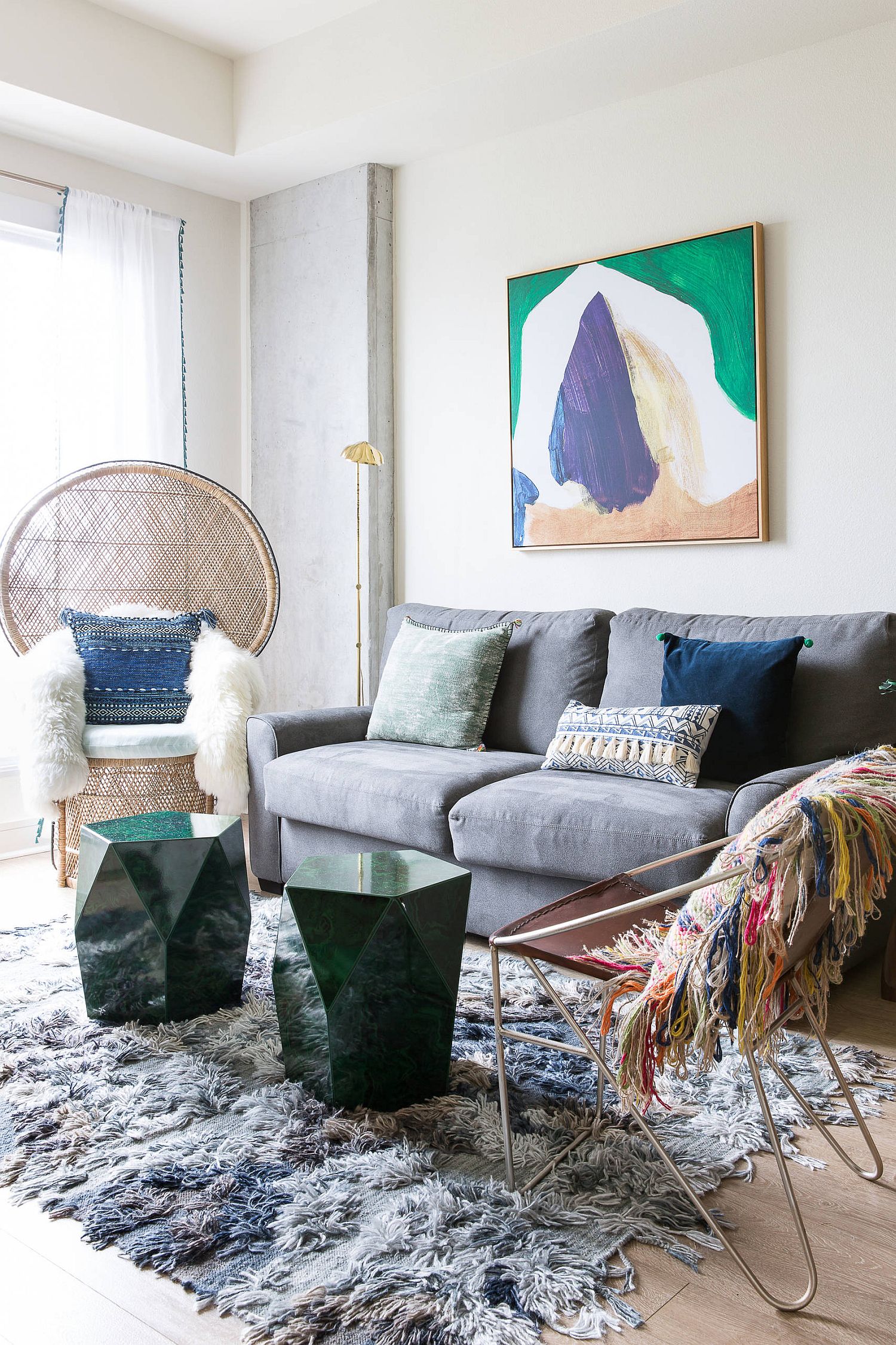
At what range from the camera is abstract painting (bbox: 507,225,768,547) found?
3.38m

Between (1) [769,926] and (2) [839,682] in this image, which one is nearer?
(1) [769,926]

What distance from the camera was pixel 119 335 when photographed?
4395 mm

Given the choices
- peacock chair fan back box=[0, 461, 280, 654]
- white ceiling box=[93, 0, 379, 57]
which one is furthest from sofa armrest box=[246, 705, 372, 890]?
white ceiling box=[93, 0, 379, 57]

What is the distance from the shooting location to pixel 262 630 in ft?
13.8

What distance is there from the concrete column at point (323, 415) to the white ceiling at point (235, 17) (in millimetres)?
563

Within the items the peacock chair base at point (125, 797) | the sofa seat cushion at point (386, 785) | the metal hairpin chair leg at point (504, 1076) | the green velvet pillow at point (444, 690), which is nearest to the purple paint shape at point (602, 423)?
the green velvet pillow at point (444, 690)

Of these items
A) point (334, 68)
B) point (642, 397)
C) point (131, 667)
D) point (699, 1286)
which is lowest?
point (699, 1286)

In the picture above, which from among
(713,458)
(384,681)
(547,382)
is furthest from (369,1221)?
(547,382)

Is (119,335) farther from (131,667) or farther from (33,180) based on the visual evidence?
(131,667)

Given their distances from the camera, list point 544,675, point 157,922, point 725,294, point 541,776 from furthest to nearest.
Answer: point 544,675 < point 725,294 < point 541,776 < point 157,922

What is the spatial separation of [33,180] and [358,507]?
1767 mm

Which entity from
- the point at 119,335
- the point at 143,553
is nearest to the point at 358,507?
the point at 143,553

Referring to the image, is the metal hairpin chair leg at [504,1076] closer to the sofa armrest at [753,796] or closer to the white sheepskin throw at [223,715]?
the sofa armrest at [753,796]

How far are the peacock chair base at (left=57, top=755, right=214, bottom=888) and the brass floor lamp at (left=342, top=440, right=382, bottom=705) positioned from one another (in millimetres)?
802
